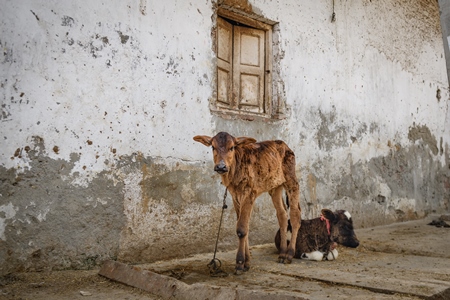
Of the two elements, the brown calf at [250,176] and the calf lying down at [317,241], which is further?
the calf lying down at [317,241]

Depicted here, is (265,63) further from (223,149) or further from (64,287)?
(64,287)

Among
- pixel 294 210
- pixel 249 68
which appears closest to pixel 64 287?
pixel 294 210

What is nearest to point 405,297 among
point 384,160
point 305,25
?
point 305,25

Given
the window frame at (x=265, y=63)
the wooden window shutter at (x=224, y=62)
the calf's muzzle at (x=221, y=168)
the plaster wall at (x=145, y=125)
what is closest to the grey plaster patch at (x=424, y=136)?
the plaster wall at (x=145, y=125)

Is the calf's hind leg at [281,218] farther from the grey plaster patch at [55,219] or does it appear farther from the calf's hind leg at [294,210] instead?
the grey plaster patch at [55,219]

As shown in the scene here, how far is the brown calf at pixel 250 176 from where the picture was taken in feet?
9.91

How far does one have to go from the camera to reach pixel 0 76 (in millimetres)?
3111

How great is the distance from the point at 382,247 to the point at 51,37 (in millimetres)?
4030

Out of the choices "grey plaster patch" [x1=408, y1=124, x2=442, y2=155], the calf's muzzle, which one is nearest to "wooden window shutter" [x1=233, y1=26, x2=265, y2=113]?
the calf's muzzle

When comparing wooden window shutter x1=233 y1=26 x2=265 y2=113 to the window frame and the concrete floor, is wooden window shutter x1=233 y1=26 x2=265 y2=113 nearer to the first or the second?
the window frame

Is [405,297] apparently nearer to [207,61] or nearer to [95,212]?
[95,212]

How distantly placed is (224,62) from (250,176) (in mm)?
2072

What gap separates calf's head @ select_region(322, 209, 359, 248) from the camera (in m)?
4.13

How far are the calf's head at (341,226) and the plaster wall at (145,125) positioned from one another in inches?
34.5
